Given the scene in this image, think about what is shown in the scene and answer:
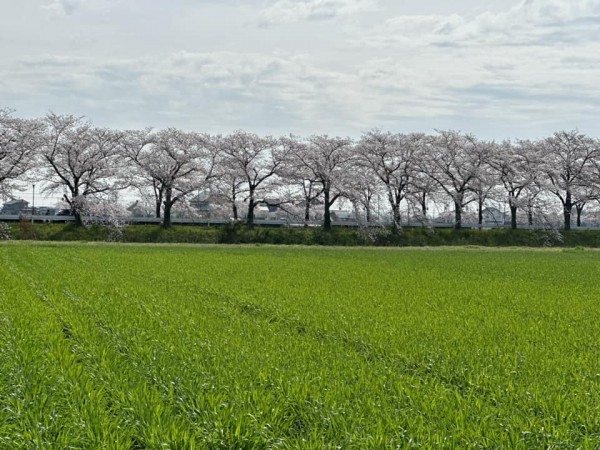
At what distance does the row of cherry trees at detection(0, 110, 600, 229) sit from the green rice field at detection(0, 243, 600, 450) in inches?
1499

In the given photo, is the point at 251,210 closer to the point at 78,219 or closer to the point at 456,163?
the point at 78,219

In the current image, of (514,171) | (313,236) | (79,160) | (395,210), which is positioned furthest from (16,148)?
(514,171)

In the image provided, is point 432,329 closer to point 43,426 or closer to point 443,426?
point 443,426

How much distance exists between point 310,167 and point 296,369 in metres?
49.8

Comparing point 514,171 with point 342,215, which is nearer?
point 514,171

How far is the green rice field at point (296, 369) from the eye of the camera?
556 centimetres

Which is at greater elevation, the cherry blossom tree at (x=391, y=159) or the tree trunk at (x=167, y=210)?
the cherry blossom tree at (x=391, y=159)

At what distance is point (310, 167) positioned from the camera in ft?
187

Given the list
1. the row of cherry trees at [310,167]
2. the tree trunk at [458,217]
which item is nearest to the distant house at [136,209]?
the row of cherry trees at [310,167]

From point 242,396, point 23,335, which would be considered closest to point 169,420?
point 242,396

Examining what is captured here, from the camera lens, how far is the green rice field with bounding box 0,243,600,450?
5.56 meters

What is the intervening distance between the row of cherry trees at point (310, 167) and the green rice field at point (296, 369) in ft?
125

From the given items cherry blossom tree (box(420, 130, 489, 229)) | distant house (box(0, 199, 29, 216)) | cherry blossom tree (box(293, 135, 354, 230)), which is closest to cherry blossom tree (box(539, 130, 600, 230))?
cherry blossom tree (box(420, 130, 489, 229))

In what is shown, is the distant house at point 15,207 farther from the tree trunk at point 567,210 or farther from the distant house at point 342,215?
the tree trunk at point 567,210
